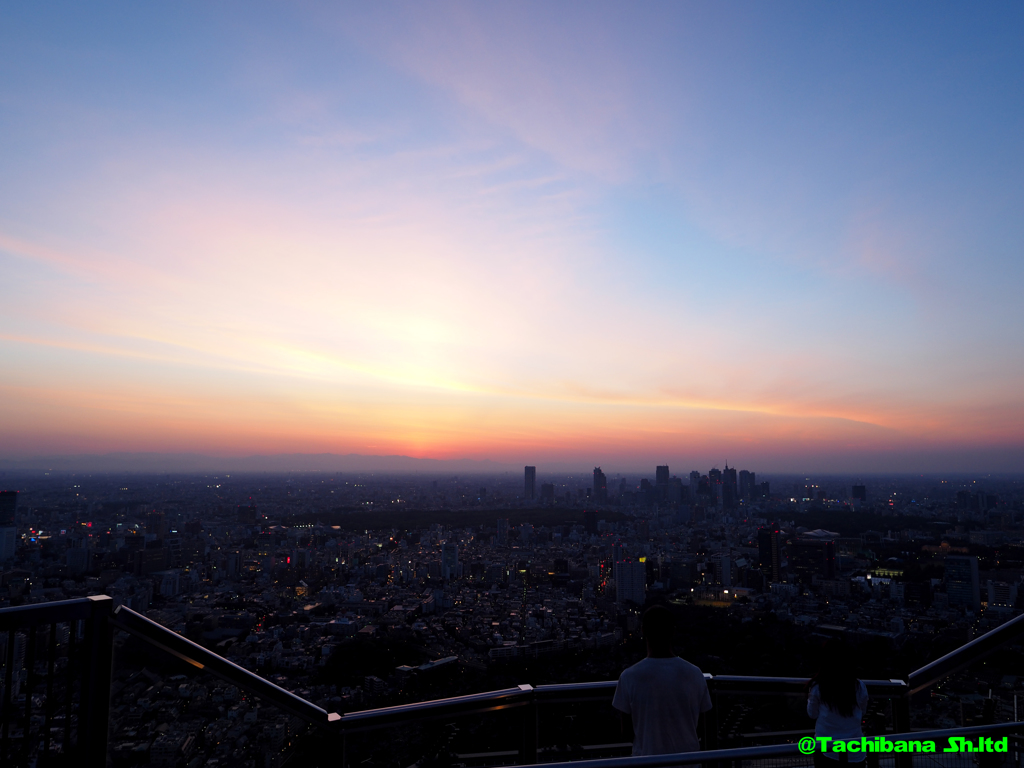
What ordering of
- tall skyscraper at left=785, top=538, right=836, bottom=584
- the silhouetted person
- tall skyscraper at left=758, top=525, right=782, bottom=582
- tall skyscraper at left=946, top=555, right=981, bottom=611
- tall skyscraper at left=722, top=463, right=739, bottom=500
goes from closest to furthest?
the silhouetted person, tall skyscraper at left=946, top=555, right=981, bottom=611, tall skyscraper at left=785, top=538, right=836, bottom=584, tall skyscraper at left=758, top=525, right=782, bottom=582, tall skyscraper at left=722, top=463, right=739, bottom=500

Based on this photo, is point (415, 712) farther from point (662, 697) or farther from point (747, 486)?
point (747, 486)

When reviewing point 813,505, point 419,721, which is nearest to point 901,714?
point 419,721

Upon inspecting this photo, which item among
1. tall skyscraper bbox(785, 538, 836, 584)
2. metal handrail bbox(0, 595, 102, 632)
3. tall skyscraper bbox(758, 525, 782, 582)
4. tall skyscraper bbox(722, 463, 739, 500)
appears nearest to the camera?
metal handrail bbox(0, 595, 102, 632)

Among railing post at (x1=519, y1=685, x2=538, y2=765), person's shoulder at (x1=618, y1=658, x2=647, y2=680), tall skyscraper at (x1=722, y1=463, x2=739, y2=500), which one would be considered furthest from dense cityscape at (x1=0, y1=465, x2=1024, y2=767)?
tall skyscraper at (x1=722, y1=463, x2=739, y2=500)

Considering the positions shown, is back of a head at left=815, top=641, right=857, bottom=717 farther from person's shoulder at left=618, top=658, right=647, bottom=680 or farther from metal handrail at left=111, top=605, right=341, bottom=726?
metal handrail at left=111, top=605, right=341, bottom=726

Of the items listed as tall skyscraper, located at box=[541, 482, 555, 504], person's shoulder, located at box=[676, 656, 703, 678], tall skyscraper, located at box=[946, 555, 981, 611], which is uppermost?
person's shoulder, located at box=[676, 656, 703, 678]

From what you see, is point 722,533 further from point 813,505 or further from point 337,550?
point 337,550

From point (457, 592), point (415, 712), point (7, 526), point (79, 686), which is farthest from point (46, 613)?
point (457, 592)
